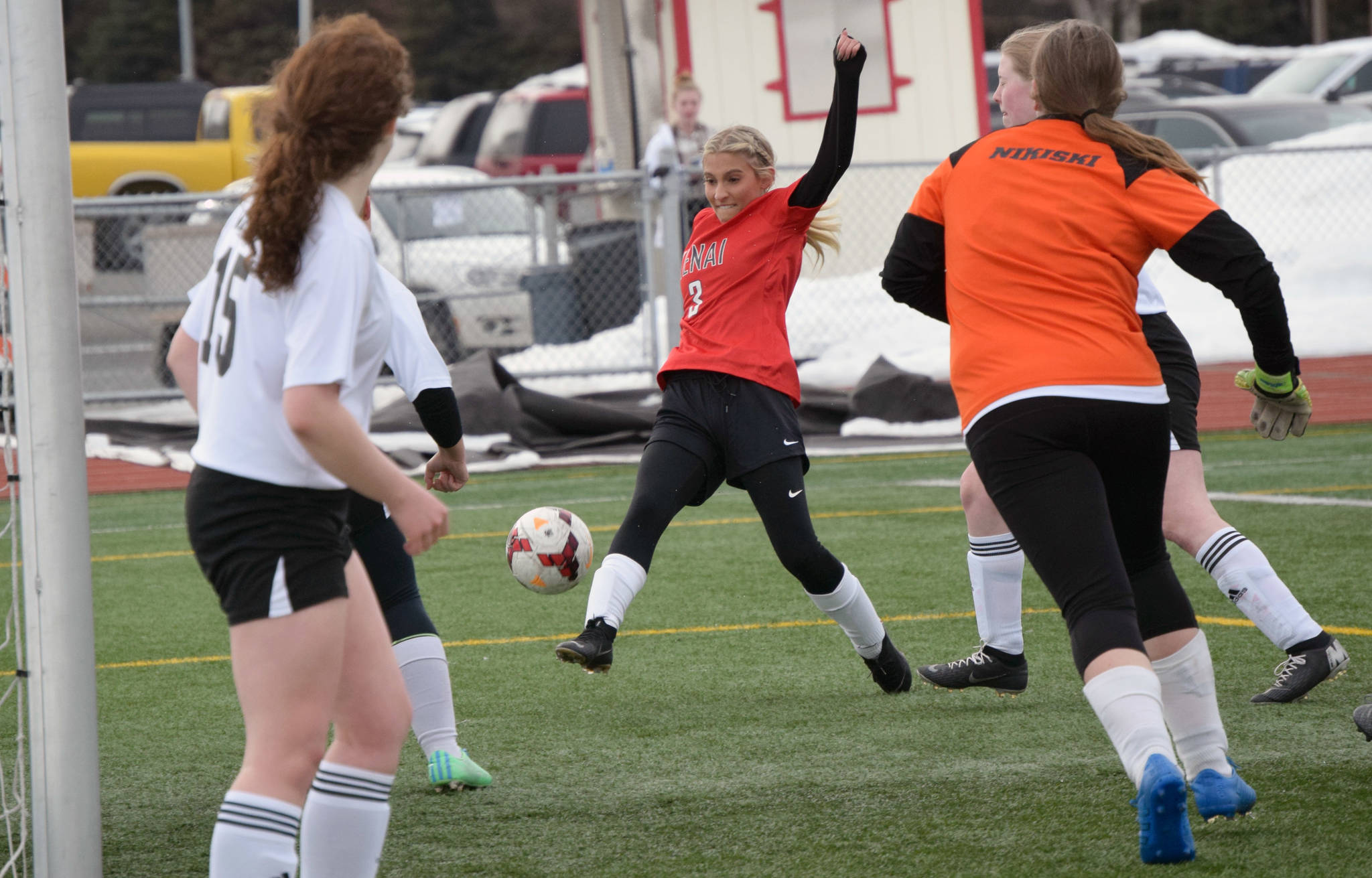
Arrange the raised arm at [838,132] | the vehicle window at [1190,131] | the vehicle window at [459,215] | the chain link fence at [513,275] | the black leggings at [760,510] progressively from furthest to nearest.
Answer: the vehicle window at [1190,131], the vehicle window at [459,215], the chain link fence at [513,275], the black leggings at [760,510], the raised arm at [838,132]

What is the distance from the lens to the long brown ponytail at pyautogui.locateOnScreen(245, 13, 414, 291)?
2.63 meters

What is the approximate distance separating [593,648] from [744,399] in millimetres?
907

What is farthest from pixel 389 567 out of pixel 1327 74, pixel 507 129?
pixel 507 129

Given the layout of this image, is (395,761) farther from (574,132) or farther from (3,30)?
(574,132)

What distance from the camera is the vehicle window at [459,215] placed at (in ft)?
48.2

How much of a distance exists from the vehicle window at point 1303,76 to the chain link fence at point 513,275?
810 cm

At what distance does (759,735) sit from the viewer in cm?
480

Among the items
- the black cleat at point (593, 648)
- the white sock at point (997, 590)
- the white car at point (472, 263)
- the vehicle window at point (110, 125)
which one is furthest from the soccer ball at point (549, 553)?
the vehicle window at point (110, 125)

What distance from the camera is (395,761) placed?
9.86 feet

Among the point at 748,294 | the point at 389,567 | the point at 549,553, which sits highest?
the point at 748,294

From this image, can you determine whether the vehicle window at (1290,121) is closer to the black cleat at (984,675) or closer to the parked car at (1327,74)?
the parked car at (1327,74)

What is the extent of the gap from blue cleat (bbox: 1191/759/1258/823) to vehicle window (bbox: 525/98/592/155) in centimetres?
2429

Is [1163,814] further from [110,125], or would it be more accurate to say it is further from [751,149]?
[110,125]

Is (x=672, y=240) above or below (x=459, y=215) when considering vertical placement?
below
